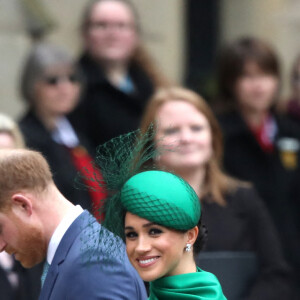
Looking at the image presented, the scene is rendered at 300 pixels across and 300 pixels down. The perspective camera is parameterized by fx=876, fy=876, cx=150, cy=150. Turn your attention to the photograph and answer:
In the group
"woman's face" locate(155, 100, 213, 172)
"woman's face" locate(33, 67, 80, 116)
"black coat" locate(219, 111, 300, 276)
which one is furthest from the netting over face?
"black coat" locate(219, 111, 300, 276)

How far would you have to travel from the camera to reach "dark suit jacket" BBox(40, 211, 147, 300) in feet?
8.87

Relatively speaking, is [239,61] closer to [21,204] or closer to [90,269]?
[21,204]

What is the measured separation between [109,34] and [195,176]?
137 cm

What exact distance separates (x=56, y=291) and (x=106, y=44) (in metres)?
3.08

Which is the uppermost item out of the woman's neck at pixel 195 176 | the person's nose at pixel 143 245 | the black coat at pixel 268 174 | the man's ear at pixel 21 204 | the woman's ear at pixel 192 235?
the man's ear at pixel 21 204

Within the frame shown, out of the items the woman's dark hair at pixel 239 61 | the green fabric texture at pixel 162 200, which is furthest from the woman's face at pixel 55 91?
the green fabric texture at pixel 162 200

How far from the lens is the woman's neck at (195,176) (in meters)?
4.66

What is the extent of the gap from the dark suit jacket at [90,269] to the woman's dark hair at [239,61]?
2.94m

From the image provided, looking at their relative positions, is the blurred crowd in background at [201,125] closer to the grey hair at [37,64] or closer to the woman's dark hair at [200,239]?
the grey hair at [37,64]

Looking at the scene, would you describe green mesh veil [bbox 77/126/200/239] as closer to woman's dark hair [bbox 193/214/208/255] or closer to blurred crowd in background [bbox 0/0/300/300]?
woman's dark hair [bbox 193/214/208/255]

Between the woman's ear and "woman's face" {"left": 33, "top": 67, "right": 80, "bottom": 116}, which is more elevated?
the woman's ear

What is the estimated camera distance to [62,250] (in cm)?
286

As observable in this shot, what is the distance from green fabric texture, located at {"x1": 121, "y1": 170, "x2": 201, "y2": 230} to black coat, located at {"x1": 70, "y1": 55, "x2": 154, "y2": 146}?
2.70 metres

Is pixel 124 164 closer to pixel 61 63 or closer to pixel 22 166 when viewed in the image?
pixel 22 166
